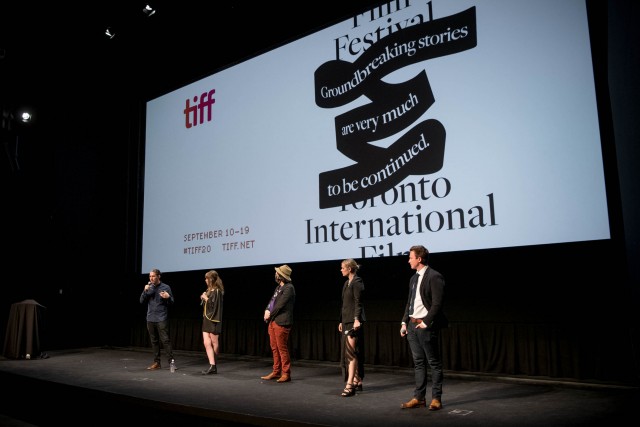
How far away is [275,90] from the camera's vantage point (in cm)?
Answer: 677

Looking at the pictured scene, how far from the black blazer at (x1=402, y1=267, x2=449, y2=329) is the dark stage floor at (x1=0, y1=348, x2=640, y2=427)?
24.2 inches

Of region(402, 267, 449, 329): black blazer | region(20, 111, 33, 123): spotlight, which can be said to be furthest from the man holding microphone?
region(20, 111, 33, 123): spotlight

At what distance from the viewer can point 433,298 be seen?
355 centimetres

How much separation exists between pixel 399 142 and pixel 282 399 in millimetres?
2867

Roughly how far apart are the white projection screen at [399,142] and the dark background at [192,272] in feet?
0.60

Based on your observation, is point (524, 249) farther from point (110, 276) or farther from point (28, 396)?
point (110, 276)

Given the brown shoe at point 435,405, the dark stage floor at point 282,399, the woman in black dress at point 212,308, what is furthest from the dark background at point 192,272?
the brown shoe at point 435,405

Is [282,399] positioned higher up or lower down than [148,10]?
lower down

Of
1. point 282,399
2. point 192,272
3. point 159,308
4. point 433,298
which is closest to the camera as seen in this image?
point 433,298

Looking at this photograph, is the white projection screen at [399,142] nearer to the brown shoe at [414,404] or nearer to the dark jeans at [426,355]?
the dark jeans at [426,355]

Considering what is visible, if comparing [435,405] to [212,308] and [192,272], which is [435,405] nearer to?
[212,308]

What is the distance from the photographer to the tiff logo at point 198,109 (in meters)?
7.58

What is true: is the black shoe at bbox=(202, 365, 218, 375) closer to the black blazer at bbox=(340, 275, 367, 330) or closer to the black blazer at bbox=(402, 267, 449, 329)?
the black blazer at bbox=(340, 275, 367, 330)

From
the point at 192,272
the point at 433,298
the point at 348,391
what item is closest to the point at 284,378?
the point at 348,391
